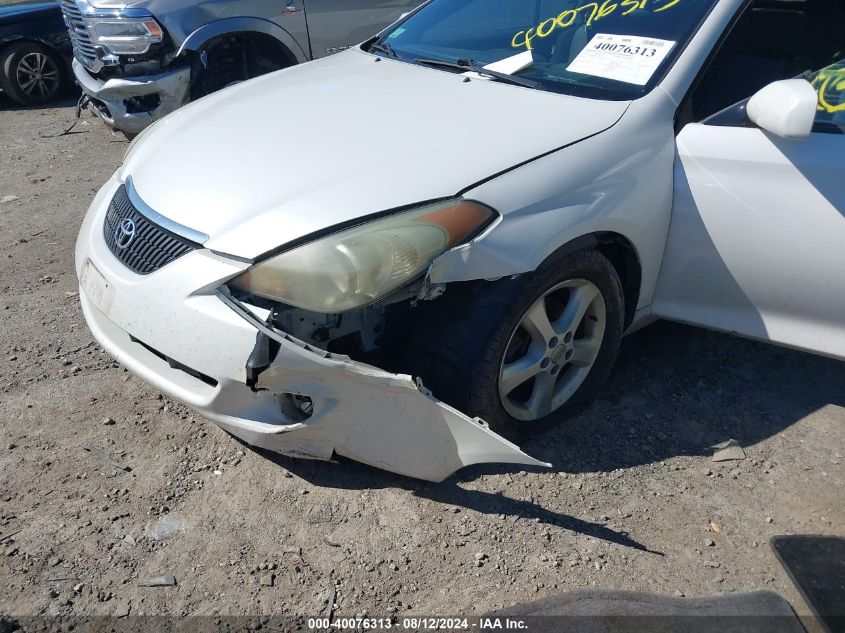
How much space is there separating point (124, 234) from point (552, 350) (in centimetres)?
152

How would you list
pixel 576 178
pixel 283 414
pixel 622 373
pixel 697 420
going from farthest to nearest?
pixel 622 373
pixel 697 420
pixel 576 178
pixel 283 414

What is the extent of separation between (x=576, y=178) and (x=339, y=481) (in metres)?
1.30

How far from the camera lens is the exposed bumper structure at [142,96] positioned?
5305mm

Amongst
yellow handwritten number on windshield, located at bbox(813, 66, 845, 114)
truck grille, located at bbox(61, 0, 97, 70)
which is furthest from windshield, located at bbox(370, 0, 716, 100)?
truck grille, located at bbox(61, 0, 97, 70)

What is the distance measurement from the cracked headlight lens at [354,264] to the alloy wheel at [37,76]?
6.91m

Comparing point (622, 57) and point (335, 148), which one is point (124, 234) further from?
point (622, 57)

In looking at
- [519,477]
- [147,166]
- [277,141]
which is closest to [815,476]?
[519,477]

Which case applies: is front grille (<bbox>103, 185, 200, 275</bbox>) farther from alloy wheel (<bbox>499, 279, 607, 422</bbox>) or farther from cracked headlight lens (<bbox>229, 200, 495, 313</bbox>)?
alloy wheel (<bbox>499, 279, 607, 422</bbox>)

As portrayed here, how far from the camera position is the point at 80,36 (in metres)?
5.87

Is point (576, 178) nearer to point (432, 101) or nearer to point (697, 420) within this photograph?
point (432, 101)

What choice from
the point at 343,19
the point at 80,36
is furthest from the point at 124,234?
the point at 80,36

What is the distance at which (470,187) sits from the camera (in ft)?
7.79

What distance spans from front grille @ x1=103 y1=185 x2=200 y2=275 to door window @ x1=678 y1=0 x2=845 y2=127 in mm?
1806

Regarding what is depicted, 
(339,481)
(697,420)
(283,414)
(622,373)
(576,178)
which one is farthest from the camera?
(622,373)
